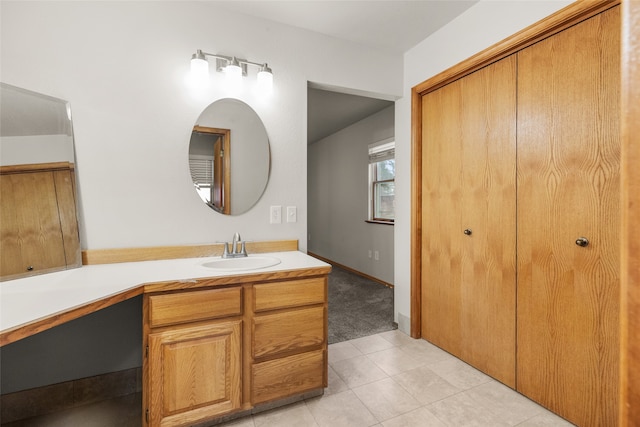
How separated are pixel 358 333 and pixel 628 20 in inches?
105

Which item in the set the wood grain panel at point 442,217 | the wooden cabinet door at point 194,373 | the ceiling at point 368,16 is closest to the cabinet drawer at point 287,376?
the wooden cabinet door at point 194,373

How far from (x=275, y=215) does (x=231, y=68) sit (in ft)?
3.33

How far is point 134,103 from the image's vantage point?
1.85 meters

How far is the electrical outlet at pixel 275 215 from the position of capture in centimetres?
221

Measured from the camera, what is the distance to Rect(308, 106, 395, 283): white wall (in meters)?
4.25

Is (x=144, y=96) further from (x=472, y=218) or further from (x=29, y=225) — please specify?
(x=472, y=218)

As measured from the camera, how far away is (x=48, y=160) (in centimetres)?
162

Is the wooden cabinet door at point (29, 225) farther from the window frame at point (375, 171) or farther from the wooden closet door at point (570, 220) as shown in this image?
the window frame at point (375, 171)

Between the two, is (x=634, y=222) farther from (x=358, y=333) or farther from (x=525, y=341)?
(x=358, y=333)

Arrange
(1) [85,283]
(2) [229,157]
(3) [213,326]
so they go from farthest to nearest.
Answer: (2) [229,157] → (3) [213,326] → (1) [85,283]

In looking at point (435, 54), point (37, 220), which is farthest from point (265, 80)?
point (37, 220)

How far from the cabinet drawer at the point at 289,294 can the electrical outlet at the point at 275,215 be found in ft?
2.15

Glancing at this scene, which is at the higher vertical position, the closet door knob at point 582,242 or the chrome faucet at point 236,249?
the closet door knob at point 582,242

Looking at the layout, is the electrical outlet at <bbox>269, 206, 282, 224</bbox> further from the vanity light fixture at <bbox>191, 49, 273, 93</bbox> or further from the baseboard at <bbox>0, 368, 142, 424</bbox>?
the baseboard at <bbox>0, 368, 142, 424</bbox>
